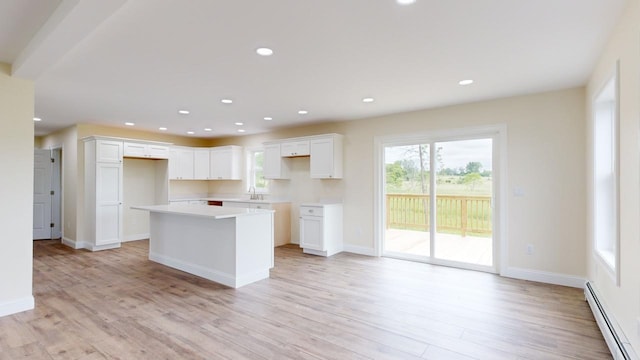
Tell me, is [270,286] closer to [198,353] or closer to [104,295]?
[198,353]

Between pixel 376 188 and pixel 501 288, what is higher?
pixel 376 188

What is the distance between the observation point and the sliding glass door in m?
4.59

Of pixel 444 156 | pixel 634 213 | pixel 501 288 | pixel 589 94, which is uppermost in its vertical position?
pixel 589 94

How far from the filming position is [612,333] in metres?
2.33

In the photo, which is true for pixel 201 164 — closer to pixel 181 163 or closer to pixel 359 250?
pixel 181 163

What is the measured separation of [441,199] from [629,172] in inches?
113

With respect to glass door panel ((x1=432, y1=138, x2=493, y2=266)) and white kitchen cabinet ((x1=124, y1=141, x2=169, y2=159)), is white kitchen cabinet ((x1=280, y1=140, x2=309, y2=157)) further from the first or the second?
white kitchen cabinet ((x1=124, y1=141, x2=169, y2=159))

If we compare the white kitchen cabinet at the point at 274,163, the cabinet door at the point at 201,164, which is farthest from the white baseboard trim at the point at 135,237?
the white kitchen cabinet at the point at 274,163

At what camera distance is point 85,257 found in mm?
5418

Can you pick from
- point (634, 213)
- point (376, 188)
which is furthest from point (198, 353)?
point (376, 188)

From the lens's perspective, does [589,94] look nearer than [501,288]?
Yes

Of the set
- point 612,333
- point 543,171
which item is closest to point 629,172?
point 612,333

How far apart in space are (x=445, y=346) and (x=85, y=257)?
5710mm

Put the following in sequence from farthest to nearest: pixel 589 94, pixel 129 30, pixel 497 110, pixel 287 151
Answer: pixel 287 151, pixel 497 110, pixel 589 94, pixel 129 30
